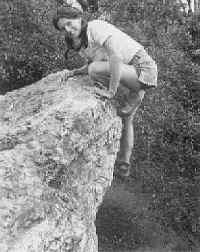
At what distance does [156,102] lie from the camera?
9.45 m

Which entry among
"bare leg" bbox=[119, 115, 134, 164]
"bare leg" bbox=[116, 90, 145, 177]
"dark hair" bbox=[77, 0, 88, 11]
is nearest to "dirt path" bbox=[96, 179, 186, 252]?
"bare leg" bbox=[116, 90, 145, 177]

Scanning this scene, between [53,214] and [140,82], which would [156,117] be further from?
[53,214]

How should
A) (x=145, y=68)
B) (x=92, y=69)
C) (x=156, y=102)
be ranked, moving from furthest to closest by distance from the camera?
(x=156, y=102) → (x=145, y=68) → (x=92, y=69)

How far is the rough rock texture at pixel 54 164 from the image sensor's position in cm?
358

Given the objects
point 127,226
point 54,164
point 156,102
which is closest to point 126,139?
point 54,164

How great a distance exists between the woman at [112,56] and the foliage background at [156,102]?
351 cm

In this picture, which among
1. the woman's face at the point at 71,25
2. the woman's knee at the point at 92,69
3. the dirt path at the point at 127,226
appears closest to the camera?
the woman's face at the point at 71,25

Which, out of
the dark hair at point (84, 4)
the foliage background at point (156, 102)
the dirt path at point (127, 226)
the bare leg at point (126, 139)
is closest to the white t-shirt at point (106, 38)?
the bare leg at point (126, 139)

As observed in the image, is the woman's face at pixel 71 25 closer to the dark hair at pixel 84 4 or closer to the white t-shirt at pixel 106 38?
the white t-shirt at pixel 106 38

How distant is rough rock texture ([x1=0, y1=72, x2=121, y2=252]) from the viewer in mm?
3580

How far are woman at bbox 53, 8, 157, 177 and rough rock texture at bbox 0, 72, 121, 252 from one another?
8.3 inches

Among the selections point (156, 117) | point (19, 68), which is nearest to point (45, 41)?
point (19, 68)

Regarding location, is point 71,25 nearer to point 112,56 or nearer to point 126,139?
point 112,56

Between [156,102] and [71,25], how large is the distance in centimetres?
501
